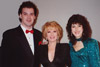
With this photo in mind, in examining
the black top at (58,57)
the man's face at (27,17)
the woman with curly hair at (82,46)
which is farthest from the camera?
the man's face at (27,17)

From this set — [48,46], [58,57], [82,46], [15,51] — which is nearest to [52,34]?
[48,46]

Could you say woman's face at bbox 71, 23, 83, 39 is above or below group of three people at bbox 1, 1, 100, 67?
above

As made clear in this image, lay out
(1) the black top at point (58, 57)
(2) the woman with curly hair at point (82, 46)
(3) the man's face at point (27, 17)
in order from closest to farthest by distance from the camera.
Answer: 1. (2) the woman with curly hair at point (82, 46)
2. (1) the black top at point (58, 57)
3. (3) the man's face at point (27, 17)

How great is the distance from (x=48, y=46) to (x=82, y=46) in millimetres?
527

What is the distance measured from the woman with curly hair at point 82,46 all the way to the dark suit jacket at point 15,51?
0.63m

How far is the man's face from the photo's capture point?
2.11 metres

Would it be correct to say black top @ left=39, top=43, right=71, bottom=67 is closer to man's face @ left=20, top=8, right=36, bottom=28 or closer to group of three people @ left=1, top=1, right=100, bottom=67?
group of three people @ left=1, top=1, right=100, bottom=67

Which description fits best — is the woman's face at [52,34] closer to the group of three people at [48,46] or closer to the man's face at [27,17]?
the group of three people at [48,46]

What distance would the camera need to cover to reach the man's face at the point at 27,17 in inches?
83.0

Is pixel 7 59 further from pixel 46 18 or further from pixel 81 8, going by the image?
pixel 81 8

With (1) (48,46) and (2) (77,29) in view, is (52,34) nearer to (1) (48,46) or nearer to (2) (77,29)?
(1) (48,46)

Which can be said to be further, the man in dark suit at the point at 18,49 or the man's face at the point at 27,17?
the man's face at the point at 27,17

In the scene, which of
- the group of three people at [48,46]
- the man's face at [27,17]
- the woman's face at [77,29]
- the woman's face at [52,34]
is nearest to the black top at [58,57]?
the group of three people at [48,46]

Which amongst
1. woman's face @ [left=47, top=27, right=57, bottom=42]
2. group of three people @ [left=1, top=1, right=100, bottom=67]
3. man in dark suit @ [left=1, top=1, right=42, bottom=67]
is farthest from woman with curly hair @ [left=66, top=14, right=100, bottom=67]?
man in dark suit @ [left=1, top=1, right=42, bottom=67]
